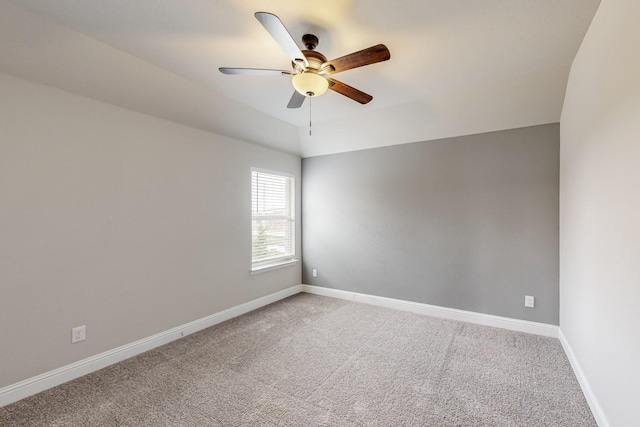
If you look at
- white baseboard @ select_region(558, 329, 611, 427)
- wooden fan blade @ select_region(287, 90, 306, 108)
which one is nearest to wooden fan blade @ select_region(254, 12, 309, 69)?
wooden fan blade @ select_region(287, 90, 306, 108)

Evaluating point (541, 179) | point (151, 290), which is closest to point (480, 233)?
point (541, 179)

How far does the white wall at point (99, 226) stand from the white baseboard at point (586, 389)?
3.39m

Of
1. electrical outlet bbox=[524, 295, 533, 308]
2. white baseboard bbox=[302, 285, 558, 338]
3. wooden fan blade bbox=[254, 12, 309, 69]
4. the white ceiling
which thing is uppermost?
the white ceiling

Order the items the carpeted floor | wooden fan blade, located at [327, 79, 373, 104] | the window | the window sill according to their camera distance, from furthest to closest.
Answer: the window
the window sill
wooden fan blade, located at [327, 79, 373, 104]
the carpeted floor

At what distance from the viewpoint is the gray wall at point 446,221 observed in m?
3.04

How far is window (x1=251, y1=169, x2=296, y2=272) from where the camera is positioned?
399cm

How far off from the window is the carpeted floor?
1.18 metres

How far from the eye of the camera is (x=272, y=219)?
4.26 metres

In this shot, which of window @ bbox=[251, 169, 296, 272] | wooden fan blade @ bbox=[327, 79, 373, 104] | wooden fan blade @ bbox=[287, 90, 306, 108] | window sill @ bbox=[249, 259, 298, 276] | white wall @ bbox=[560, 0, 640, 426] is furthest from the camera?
window @ bbox=[251, 169, 296, 272]

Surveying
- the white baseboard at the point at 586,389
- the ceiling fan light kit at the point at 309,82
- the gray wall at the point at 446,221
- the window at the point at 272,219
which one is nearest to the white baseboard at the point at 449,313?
the gray wall at the point at 446,221

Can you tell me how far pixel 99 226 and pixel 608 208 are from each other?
12.1ft

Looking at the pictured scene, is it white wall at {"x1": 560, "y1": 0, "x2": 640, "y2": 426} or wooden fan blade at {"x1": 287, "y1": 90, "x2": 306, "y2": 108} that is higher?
wooden fan blade at {"x1": 287, "y1": 90, "x2": 306, "y2": 108}

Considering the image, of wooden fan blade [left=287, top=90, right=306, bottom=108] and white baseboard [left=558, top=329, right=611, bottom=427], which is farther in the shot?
wooden fan blade [left=287, top=90, right=306, bottom=108]

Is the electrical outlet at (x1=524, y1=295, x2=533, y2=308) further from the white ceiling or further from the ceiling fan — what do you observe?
the ceiling fan
